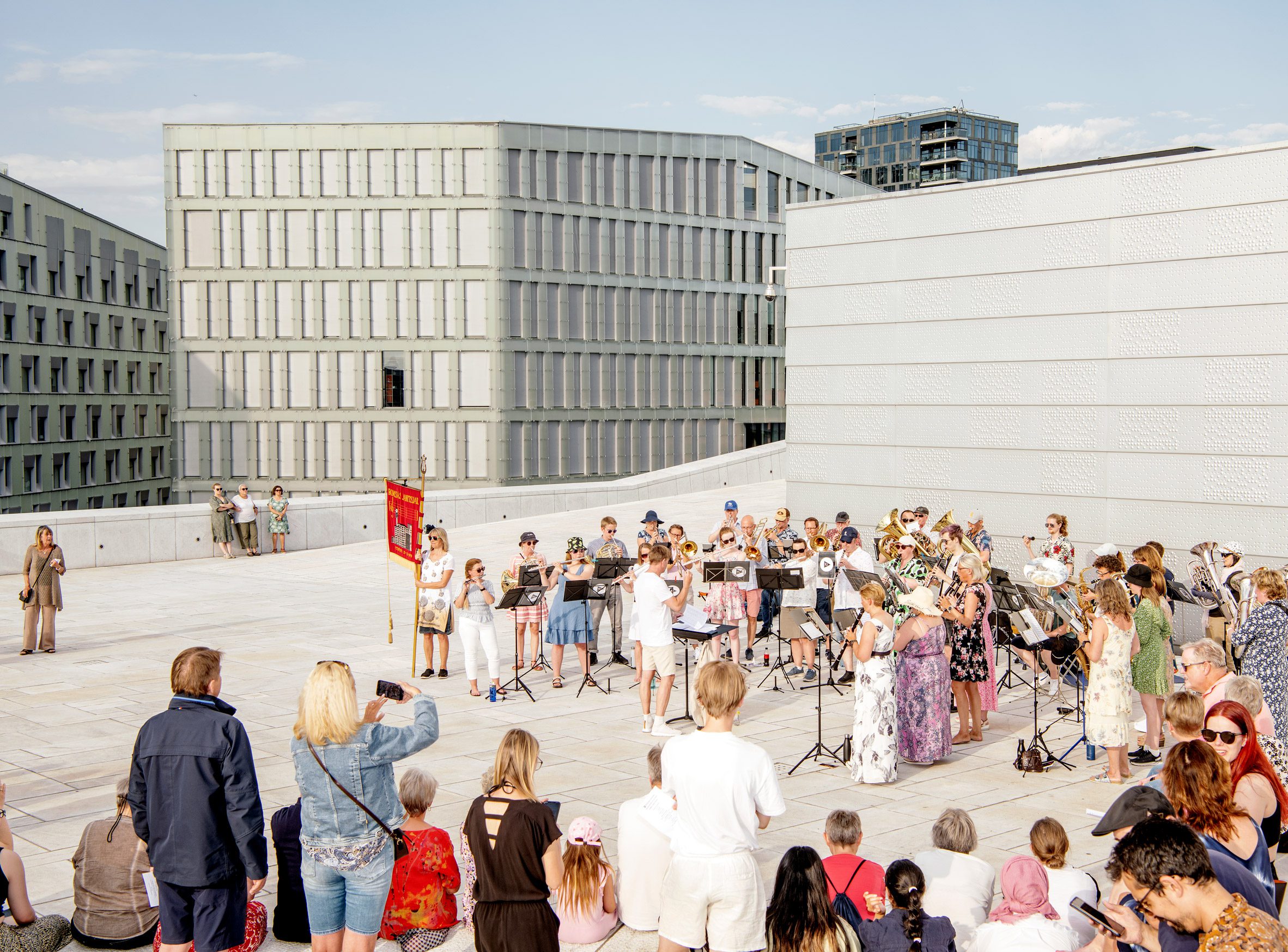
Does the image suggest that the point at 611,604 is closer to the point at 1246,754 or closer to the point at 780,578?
the point at 780,578

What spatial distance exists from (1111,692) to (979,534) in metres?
7.29

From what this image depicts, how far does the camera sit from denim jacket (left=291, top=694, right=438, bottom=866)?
5820 millimetres

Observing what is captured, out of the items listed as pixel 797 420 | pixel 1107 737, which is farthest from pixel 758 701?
pixel 797 420

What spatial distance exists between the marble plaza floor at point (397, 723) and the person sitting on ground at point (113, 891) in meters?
0.81

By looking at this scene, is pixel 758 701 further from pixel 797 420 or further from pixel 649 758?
pixel 797 420

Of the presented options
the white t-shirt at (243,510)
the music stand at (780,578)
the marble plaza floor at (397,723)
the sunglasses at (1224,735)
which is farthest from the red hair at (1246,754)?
the white t-shirt at (243,510)

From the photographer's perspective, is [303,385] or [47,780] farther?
[303,385]

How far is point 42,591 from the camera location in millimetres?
16766

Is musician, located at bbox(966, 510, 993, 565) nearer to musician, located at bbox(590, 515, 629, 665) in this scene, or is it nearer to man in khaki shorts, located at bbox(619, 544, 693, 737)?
musician, located at bbox(590, 515, 629, 665)

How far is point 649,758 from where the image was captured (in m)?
7.80

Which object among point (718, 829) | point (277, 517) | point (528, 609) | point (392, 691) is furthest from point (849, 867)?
point (277, 517)

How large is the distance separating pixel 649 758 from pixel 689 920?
207 centimetres

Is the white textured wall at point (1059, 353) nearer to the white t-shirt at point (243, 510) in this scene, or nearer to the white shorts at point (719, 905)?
the white t-shirt at point (243, 510)

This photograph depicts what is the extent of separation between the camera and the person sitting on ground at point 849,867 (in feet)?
20.0
